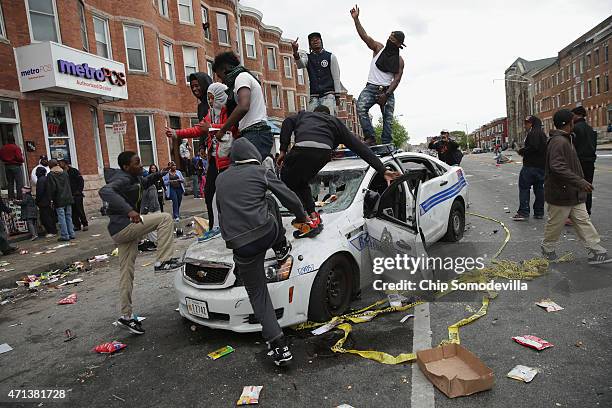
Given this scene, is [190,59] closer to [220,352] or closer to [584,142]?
[584,142]

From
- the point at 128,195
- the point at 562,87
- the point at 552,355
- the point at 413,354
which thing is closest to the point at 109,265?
the point at 128,195

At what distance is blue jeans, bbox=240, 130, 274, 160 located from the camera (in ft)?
16.0

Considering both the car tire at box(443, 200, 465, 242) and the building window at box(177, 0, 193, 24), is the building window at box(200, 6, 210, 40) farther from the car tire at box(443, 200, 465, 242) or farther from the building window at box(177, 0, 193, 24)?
the car tire at box(443, 200, 465, 242)

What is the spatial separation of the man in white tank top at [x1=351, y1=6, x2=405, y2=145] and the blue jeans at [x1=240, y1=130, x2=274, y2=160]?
2.09 meters

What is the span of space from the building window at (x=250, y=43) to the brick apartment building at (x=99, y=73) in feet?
8.61

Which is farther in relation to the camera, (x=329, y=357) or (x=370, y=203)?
(x=370, y=203)

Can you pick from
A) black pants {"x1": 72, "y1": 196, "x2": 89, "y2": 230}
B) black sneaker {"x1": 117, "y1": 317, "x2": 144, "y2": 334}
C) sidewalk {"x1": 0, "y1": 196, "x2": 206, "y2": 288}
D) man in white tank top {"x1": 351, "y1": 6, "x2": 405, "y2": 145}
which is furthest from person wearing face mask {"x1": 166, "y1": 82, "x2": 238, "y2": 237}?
black pants {"x1": 72, "y1": 196, "x2": 89, "y2": 230}

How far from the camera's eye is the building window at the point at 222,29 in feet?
86.1

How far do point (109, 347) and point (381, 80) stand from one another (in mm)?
5385

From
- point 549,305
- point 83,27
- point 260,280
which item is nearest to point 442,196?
point 549,305

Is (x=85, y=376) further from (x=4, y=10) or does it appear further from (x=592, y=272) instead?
(x=4, y=10)

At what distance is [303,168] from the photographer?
454cm

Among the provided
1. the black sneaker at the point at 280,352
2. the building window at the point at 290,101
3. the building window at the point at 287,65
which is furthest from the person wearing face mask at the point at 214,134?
the building window at the point at 287,65

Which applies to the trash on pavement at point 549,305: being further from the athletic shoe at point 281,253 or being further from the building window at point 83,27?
the building window at point 83,27
